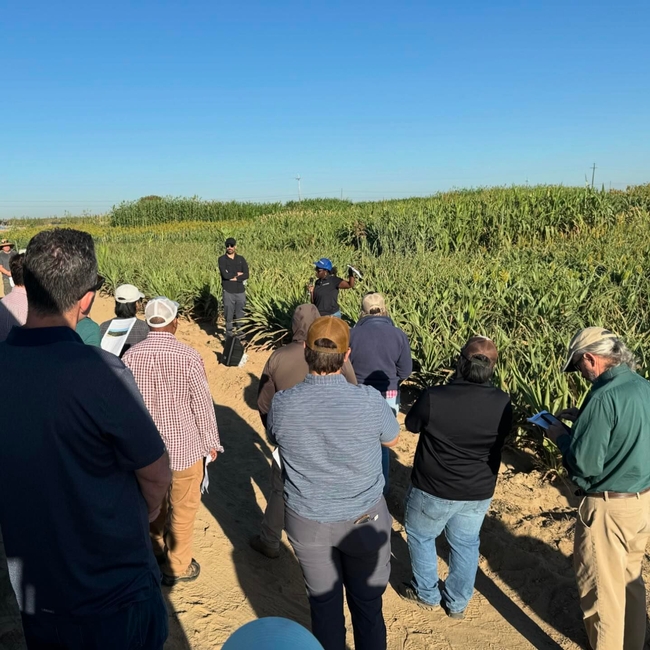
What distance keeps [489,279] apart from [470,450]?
18.5ft

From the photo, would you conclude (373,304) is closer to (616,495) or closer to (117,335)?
(117,335)

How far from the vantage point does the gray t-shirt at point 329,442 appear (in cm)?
222

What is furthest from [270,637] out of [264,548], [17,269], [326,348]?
[17,269]

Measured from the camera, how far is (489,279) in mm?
8086

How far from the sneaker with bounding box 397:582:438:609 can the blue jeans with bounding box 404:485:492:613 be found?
3 centimetres

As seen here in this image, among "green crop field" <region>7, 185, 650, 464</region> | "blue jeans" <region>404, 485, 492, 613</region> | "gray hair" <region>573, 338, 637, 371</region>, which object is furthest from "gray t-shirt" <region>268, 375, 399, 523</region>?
"green crop field" <region>7, 185, 650, 464</region>

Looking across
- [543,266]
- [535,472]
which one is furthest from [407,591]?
[543,266]

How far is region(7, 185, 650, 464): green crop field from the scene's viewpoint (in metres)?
6.11

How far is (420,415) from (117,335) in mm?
2318

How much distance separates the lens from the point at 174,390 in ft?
9.75

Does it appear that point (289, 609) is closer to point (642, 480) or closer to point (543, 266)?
point (642, 480)

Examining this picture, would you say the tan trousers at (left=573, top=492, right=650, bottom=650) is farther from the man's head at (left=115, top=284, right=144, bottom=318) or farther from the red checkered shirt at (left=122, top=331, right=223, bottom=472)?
the man's head at (left=115, top=284, right=144, bottom=318)

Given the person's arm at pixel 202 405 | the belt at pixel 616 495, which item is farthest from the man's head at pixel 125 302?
the belt at pixel 616 495

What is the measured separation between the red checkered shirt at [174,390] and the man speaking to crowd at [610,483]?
2.00 metres
